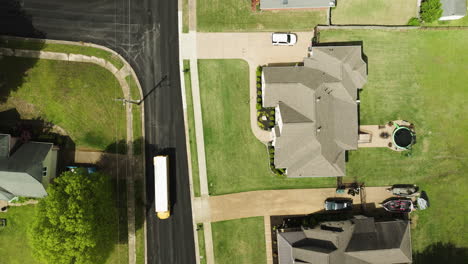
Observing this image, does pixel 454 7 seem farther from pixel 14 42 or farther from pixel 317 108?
pixel 14 42

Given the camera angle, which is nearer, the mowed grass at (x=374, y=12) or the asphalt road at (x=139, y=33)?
the asphalt road at (x=139, y=33)

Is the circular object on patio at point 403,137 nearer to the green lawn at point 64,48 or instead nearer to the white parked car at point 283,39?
the white parked car at point 283,39

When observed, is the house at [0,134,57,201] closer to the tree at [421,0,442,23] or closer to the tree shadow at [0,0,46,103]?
the tree shadow at [0,0,46,103]

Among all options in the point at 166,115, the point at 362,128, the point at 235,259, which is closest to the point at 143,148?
the point at 166,115

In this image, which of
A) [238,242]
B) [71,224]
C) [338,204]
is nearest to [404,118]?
[338,204]

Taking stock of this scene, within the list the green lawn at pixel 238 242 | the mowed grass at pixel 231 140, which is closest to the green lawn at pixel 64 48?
the mowed grass at pixel 231 140

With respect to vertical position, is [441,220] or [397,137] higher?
[397,137]

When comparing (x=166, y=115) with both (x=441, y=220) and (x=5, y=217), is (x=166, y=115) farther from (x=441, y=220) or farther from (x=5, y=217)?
(x=441, y=220)
